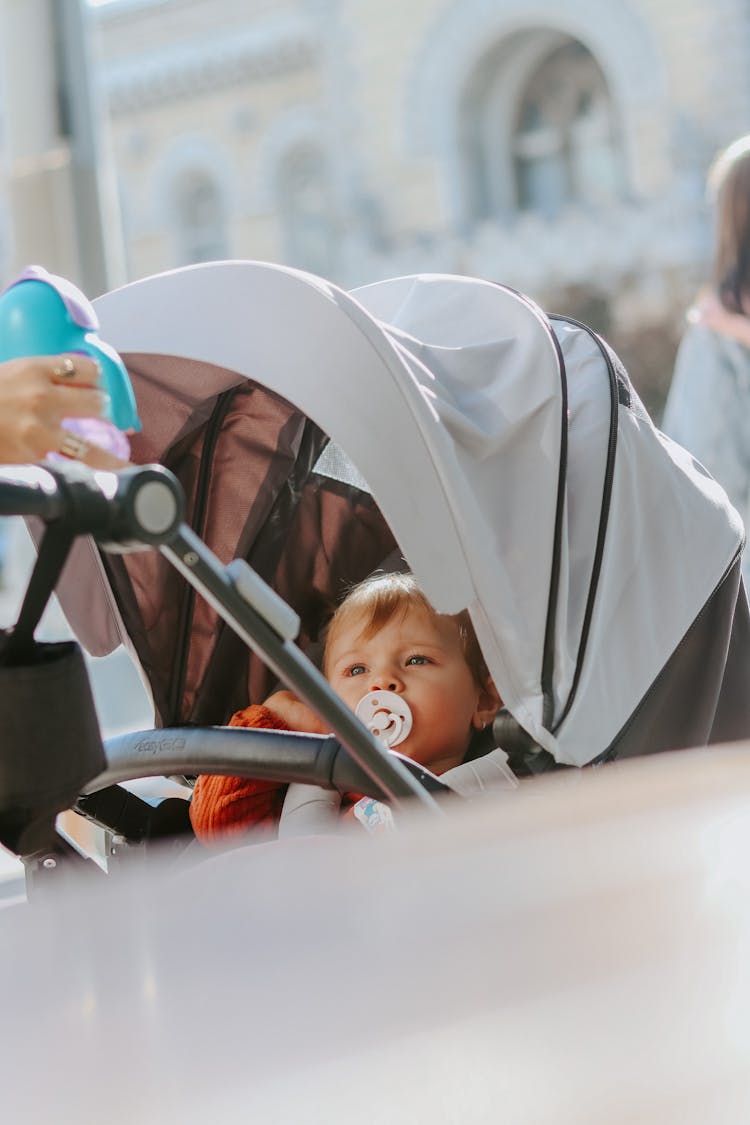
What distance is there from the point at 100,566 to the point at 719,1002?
1.33m

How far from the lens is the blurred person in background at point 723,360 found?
3.47 m

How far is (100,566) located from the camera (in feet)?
6.12

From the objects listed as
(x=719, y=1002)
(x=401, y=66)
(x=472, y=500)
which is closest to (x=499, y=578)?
(x=472, y=500)

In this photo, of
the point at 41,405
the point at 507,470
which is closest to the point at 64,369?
the point at 41,405

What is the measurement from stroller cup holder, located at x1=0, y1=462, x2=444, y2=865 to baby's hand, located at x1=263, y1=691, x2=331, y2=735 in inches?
26.9

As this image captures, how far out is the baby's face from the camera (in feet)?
5.95

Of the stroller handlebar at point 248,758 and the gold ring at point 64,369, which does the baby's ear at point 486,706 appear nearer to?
the stroller handlebar at point 248,758

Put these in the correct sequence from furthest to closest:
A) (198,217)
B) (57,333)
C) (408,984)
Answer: (198,217)
(57,333)
(408,984)

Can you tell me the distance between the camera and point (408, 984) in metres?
0.66

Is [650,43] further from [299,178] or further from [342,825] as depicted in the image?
[342,825]

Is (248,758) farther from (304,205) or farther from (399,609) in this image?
(304,205)

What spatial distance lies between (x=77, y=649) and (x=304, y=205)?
55.0ft

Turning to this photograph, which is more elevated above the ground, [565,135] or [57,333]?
[57,333]

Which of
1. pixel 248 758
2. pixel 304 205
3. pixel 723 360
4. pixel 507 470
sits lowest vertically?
pixel 304 205
